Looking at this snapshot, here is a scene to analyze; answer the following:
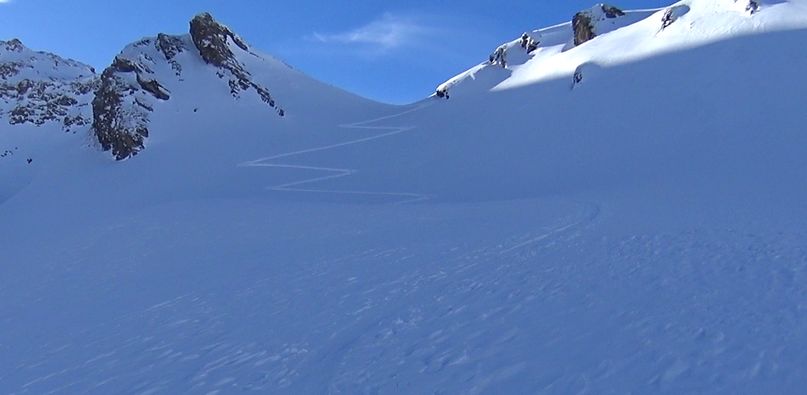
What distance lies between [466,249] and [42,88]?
2143 inches

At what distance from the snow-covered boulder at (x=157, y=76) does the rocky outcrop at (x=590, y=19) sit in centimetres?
2796

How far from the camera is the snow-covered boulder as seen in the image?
97.4 ft

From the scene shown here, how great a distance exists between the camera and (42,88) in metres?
47.1

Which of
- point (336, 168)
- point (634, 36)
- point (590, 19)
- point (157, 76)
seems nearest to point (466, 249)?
point (336, 168)

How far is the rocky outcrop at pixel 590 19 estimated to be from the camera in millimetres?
42188

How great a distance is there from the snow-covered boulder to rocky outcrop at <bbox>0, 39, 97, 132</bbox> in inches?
358

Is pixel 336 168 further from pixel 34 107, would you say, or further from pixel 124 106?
pixel 34 107

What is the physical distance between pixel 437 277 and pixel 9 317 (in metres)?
8.52

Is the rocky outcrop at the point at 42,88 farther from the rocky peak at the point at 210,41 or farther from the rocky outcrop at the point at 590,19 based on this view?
the rocky outcrop at the point at 590,19

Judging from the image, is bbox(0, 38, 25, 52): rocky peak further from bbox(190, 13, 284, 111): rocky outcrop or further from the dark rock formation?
the dark rock formation

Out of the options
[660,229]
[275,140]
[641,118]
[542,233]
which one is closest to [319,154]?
[275,140]

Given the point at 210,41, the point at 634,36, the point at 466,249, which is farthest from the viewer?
the point at 210,41

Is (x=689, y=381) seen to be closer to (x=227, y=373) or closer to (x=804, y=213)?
(x=227, y=373)

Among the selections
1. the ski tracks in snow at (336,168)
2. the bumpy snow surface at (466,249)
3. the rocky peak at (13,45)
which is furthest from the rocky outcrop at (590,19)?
the rocky peak at (13,45)
